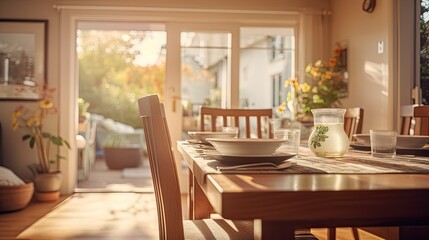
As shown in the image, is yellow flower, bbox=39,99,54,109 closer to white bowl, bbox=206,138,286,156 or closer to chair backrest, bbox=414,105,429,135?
chair backrest, bbox=414,105,429,135

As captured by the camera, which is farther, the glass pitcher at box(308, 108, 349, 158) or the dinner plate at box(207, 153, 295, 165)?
the glass pitcher at box(308, 108, 349, 158)

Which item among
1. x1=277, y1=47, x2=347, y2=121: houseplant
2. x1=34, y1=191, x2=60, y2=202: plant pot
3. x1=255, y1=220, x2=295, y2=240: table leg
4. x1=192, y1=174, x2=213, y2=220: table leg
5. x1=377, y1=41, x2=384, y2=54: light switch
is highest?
x1=377, y1=41, x2=384, y2=54: light switch

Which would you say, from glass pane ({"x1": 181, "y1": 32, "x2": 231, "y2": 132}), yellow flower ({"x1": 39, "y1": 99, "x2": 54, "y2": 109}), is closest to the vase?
yellow flower ({"x1": 39, "y1": 99, "x2": 54, "y2": 109})

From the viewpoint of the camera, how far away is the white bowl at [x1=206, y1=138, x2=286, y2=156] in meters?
1.14

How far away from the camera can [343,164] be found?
1.27 metres

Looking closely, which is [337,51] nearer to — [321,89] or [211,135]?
[321,89]

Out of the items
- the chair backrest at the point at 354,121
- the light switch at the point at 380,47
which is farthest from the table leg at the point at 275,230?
the light switch at the point at 380,47

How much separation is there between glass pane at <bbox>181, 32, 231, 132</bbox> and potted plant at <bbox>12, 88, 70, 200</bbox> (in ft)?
4.51

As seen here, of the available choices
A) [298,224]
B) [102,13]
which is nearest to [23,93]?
[102,13]

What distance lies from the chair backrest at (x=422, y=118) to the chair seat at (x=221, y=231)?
40.8 inches

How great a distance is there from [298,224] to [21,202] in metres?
3.70

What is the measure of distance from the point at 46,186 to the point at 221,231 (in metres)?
3.38

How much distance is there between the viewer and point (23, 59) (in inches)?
189

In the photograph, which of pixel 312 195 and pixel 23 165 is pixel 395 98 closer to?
pixel 312 195
